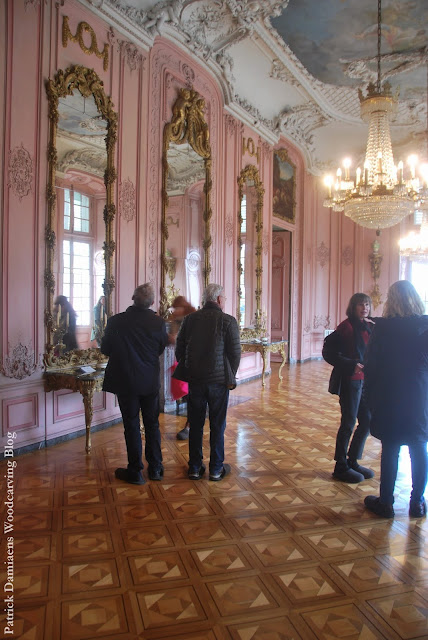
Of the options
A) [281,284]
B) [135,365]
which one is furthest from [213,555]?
[281,284]

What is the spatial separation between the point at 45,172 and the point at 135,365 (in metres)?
2.30

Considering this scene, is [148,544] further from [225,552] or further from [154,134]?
[154,134]

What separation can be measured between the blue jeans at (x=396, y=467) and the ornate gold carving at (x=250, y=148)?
21.6 feet

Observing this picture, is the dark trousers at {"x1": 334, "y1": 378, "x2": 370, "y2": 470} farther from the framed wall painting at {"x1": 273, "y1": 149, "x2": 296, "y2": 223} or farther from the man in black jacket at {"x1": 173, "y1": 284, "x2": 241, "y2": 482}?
the framed wall painting at {"x1": 273, "y1": 149, "x2": 296, "y2": 223}

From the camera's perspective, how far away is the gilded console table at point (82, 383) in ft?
14.2

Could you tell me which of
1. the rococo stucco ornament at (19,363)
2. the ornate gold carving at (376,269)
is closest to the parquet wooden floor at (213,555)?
the rococo stucco ornament at (19,363)

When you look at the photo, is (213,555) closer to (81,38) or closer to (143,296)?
(143,296)

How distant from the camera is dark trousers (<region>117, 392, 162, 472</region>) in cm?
356

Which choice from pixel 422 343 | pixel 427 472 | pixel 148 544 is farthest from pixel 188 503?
pixel 422 343

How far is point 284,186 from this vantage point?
416 inches

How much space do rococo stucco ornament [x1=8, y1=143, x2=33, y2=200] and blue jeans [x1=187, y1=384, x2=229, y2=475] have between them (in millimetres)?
2442

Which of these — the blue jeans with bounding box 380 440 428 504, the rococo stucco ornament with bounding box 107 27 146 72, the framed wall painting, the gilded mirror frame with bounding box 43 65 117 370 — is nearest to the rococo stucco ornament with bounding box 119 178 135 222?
the gilded mirror frame with bounding box 43 65 117 370

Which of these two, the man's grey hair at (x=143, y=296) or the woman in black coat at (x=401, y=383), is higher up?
the man's grey hair at (x=143, y=296)

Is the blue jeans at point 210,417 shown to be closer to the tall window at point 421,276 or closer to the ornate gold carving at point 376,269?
the ornate gold carving at point 376,269
